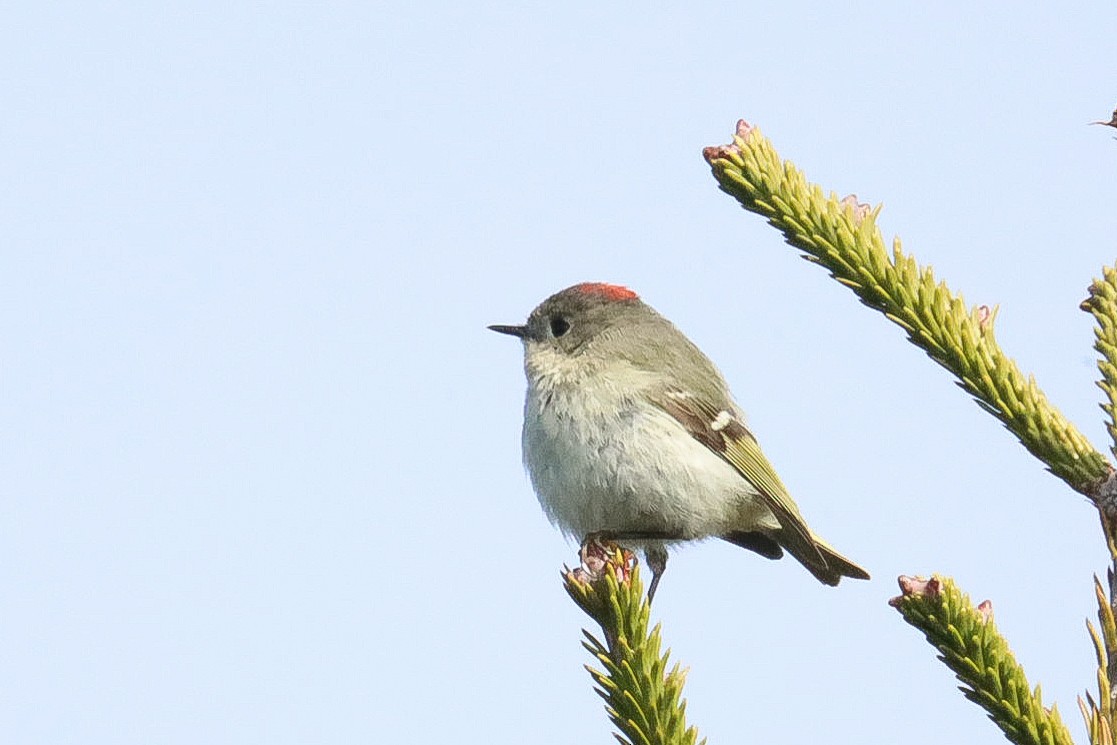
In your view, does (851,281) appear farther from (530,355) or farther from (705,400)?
(530,355)

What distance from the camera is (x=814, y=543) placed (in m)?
4.13

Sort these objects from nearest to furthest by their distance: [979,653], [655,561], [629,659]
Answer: [979,653] < [629,659] < [655,561]

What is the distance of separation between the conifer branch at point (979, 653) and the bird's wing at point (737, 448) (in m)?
2.38

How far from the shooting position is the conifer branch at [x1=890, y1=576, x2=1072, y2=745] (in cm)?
150

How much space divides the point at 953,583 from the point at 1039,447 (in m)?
0.36

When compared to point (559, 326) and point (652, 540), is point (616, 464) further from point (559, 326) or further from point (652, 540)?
point (559, 326)

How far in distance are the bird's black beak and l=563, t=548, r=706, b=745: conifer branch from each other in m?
2.71

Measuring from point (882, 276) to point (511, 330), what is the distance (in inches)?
114

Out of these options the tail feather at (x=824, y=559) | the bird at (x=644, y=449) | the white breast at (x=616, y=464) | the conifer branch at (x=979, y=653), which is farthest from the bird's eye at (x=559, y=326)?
the conifer branch at (x=979, y=653)

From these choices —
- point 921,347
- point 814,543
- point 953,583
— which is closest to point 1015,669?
point 953,583

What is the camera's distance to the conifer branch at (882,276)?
180 centimetres

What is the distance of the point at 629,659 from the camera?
67.8 inches

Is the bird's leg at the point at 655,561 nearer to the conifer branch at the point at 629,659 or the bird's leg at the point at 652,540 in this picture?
the bird's leg at the point at 652,540

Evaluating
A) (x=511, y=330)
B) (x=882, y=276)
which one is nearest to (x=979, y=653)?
(x=882, y=276)
